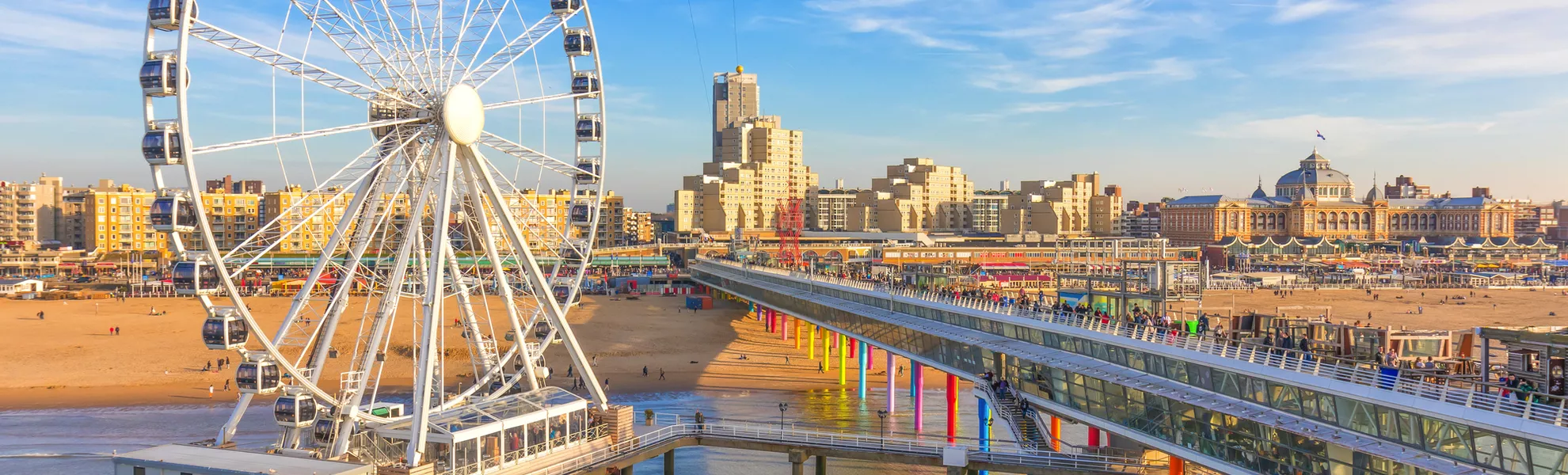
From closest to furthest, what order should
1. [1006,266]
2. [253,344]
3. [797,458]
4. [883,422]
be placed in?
[797,458], [883,422], [253,344], [1006,266]

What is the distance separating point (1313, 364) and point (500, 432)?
61.5 ft

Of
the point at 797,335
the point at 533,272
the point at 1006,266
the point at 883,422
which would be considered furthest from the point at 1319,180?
the point at 533,272

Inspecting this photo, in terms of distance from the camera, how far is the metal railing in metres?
29.5

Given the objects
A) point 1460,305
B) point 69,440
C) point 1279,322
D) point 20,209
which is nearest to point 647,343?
point 69,440

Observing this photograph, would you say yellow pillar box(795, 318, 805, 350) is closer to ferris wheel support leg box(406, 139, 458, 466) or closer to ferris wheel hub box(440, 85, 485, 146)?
ferris wheel hub box(440, 85, 485, 146)

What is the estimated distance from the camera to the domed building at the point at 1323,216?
581 feet

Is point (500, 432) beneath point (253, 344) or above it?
above

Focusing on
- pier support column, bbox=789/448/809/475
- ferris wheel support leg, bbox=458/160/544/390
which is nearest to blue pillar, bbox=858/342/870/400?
pier support column, bbox=789/448/809/475

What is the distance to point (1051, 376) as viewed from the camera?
3206 cm

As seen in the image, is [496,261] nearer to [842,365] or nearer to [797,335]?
[842,365]

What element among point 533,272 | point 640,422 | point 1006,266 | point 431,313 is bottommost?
point 640,422

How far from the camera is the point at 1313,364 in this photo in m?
23.5

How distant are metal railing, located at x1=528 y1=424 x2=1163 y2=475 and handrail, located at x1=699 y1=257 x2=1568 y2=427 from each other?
10.4 feet

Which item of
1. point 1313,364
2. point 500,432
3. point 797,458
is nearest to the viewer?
point 1313,364
